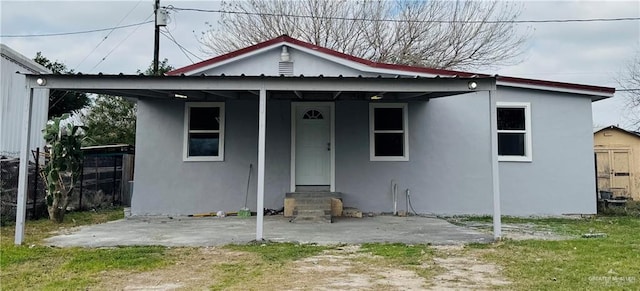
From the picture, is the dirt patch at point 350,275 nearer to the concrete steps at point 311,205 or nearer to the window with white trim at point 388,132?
the concrete steps at point 311,205

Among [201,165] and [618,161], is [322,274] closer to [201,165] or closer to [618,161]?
[201,165]

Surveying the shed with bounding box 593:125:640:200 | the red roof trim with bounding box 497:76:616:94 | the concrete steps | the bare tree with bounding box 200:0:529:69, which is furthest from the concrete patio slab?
the bare tree with bounding box 200:0:529:69

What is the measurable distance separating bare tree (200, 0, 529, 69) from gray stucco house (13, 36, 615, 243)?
29.7 feet

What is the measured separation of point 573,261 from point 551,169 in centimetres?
508

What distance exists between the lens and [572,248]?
569 cm

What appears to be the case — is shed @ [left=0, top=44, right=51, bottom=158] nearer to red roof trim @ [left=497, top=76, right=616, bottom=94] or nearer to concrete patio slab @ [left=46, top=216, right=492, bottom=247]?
concrete patio slab @ [left=46, top=216, right=492, bottom=247]

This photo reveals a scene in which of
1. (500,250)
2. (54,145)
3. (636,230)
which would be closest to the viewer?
(500,250)

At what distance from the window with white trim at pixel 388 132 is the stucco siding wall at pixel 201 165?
189 cm

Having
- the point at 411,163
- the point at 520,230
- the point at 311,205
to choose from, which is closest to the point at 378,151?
the point at 411,163

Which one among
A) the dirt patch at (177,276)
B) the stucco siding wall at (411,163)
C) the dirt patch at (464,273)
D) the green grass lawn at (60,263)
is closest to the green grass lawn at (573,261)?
the dirt patch at (464,273)

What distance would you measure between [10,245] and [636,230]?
9.47 metres

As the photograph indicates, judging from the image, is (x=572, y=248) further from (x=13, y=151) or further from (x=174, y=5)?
(x=174, y=5)

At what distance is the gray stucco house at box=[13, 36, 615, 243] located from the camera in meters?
9.50

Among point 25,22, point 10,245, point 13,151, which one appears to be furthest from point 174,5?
point 10,245
